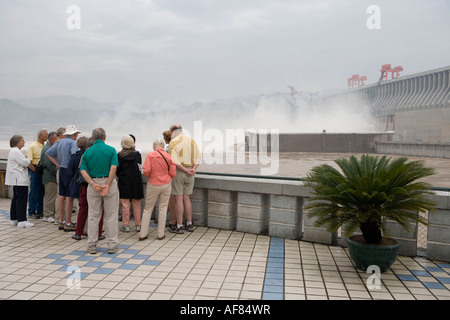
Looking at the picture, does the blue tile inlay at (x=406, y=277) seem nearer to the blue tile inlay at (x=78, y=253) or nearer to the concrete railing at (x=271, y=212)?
the concrete railing at (x=271, y=212)

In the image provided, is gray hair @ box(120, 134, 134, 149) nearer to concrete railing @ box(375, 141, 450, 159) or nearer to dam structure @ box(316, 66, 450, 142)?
concrete railing @ box(375, 141, 450, 159)

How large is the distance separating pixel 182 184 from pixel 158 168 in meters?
0.73

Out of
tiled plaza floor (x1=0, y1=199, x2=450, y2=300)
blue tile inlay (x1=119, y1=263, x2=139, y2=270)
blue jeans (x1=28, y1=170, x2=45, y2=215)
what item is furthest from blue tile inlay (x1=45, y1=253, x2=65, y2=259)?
blue jeans (x1=28, y1=170, x2=45, y2=215)

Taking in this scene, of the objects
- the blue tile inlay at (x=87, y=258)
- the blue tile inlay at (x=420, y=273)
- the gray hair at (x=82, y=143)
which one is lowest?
the blue tile inlay at (x=420, y=273)

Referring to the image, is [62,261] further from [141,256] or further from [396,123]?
[396,123]

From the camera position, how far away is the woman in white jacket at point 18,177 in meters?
7.84

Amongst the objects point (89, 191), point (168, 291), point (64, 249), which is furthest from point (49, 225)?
point (168, 291)

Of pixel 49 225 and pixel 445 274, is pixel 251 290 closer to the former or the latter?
pixel 445 274

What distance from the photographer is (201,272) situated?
5422 mm

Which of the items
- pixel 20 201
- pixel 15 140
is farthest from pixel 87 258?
pixel 15 140

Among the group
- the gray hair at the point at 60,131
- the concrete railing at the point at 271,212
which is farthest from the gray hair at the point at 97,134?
the concrete railing at the point at 271,212

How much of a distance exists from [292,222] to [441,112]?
260 feet

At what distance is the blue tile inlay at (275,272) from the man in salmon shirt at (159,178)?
209 cm
